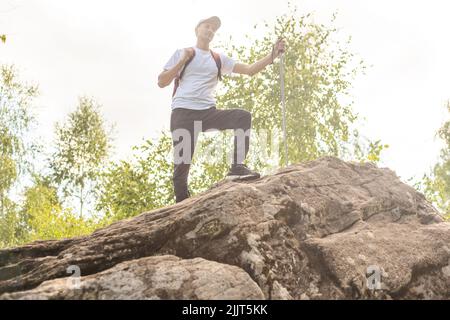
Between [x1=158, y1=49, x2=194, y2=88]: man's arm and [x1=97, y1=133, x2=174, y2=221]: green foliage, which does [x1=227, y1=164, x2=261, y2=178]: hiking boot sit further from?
[x1=97, y1=133, x2=174, y2=221]: green foliage

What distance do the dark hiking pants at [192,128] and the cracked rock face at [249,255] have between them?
91 cm

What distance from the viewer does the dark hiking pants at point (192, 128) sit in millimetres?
7730

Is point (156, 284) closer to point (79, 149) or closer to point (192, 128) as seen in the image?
point (192, 128)

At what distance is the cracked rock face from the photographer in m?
5.14

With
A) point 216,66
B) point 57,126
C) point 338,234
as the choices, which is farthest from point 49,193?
point 338,234

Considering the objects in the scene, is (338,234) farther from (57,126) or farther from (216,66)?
(57,126)

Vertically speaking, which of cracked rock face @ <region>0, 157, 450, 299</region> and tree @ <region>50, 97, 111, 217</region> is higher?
tree @ <region>50, 97, 111, 217</region>

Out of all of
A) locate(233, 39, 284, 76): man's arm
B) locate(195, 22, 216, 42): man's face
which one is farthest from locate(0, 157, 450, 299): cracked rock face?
locate(195, 22, 216, 42): man's face

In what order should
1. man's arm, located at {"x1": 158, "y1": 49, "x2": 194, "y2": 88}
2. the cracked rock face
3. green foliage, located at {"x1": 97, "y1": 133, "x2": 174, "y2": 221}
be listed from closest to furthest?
the cracked rock face
man's arm, located at {"x1": 158, "y1": 49, "x2": 194, "y2": 88}
green foliage, located at {"x1": 97, "y1": 133, "x2": 174, "y2": 221}

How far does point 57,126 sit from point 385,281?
2954cm

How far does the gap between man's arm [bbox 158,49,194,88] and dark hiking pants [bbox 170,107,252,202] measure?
43 centimetres

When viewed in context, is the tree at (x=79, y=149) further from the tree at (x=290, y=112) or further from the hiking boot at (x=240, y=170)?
the hiking boot at (x=240, y=170)
